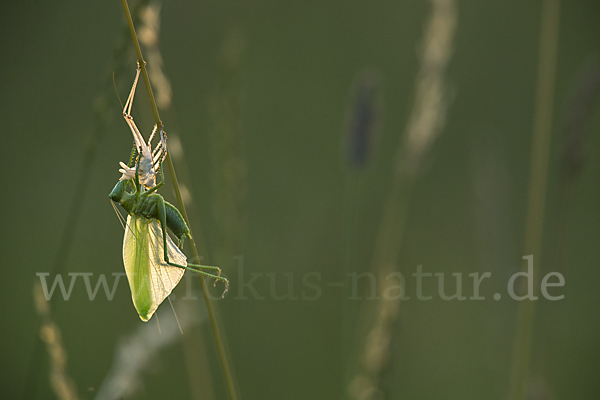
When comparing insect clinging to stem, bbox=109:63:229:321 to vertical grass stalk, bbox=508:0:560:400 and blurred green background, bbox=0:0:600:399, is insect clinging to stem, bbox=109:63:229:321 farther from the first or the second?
vertical grass stalk, bbox=508:0:560:400

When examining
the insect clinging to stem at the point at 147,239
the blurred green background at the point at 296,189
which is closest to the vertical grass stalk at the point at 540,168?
the blurred green background at the point at 296,189

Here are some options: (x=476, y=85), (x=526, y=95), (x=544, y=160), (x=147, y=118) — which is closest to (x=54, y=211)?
(x=147, y=118)

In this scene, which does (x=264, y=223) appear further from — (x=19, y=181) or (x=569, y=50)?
(x=569, y=50)

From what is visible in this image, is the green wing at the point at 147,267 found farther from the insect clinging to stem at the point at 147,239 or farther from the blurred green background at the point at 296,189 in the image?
the blurred green background at the point at 296,189

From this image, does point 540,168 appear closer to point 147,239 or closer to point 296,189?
point 147,239

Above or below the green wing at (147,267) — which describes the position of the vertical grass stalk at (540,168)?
above

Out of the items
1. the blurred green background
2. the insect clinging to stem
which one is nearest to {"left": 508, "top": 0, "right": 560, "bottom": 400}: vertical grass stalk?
the blurred green background

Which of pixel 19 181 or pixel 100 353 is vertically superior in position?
pixel 19 181
